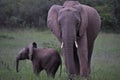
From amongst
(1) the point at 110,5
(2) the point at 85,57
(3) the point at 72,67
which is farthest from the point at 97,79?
(1) the point at 110,5

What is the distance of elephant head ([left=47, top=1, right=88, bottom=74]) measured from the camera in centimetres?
775

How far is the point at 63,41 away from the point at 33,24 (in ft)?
79.0

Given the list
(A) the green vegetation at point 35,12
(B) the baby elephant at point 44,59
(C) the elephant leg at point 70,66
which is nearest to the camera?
(C) the elephant leg at point 70,66

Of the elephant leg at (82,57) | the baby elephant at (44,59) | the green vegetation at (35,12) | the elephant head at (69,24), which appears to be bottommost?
the green vegetation at (35,12)

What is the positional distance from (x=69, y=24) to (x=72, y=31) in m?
0.14

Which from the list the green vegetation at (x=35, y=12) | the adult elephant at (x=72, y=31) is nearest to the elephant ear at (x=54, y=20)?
the adult elephant at (x=72, y=31)

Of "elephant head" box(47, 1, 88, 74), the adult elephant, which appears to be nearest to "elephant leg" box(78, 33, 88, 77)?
the adult elephant

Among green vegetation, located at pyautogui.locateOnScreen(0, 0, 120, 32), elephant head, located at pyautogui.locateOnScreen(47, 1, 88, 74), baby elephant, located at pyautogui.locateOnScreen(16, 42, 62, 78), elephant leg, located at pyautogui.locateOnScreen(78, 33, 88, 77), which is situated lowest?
green vegetation, located at pyautogui.locateOnScreen(0, 0, 120, 32)

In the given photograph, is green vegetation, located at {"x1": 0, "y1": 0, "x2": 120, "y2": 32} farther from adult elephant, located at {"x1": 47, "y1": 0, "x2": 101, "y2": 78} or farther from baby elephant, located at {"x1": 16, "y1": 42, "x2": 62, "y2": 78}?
adult elephant, located at {"x1": 47, "y1": 0, "x2": 101, "y2": 78}

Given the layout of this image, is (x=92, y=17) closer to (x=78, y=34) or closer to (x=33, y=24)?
(x=78, y=34)

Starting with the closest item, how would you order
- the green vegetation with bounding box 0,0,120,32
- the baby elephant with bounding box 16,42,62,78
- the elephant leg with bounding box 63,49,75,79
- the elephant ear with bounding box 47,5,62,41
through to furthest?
the elephant leg with bounding box 63,49,75,79 < the elephant ear with bounding box 47,5,62,41 < the baby elephant with bounding box 16,42,62,78 < the green vegetation with bounding box 0,0,120,32

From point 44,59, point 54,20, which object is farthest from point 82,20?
point 44,59

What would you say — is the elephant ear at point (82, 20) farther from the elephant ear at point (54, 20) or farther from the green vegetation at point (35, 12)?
the green vegetation at point (35, 12)

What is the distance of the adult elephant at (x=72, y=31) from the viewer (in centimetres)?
775
